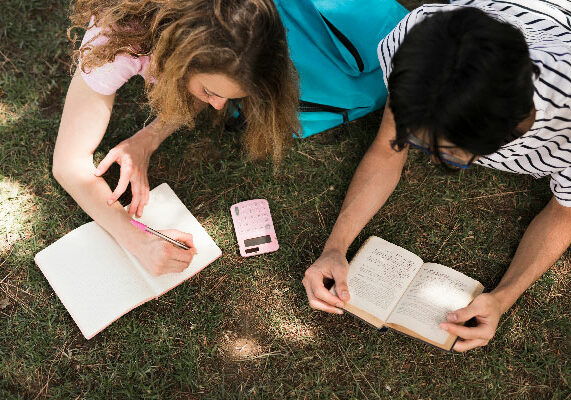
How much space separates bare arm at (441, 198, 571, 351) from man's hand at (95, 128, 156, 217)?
1383 millimetres

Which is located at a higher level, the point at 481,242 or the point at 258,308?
the point at 481,242

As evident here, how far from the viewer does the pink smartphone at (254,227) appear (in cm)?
224

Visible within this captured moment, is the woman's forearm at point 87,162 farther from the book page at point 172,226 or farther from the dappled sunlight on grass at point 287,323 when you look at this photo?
the dappled sunlight on grass at point 287,323

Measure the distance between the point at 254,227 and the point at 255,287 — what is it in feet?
0.92

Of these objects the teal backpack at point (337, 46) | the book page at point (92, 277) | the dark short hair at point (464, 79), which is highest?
the dark short hair at point (464, 79)

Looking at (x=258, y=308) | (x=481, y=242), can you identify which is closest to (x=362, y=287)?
(x=258, y=308)

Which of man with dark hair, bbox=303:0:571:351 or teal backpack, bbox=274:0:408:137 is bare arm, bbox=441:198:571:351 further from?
teal backpack, bbox=274:0:408:137

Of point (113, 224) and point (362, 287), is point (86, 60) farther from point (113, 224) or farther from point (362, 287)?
point (362, 287)

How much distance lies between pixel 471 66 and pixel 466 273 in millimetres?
1355

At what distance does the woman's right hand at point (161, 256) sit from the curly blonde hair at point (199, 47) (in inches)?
20.2

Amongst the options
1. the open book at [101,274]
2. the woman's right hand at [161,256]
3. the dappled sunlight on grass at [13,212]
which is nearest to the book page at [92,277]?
the open book at [101,274]

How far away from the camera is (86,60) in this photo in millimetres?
1741

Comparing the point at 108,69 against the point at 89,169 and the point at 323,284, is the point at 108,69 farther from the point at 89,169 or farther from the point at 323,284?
the point at 323,284

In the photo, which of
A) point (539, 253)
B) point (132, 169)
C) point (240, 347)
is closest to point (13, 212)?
point (132, 169)
